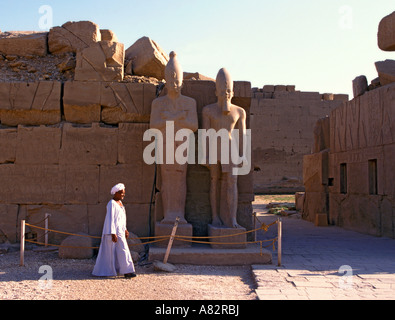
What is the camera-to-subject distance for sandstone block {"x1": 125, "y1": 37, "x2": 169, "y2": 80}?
27.1ft

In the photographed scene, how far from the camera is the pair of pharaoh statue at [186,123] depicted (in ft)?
21.5

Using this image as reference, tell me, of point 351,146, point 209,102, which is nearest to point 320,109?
point 351,146

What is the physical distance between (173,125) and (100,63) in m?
2.13

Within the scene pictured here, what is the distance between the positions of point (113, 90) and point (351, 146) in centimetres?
575

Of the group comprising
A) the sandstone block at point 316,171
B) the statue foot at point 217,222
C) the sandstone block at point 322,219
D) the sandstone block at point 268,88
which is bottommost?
the sandstone block at point 322,219

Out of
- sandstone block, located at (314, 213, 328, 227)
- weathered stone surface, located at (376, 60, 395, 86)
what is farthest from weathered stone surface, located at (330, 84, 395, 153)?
sandstone block, located at (314, 213, 328, 227)

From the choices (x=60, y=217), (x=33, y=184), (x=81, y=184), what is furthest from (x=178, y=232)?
(x=33, y=184)

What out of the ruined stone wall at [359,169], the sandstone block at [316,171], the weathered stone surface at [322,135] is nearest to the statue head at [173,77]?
the ruined stone wall at [359,169]

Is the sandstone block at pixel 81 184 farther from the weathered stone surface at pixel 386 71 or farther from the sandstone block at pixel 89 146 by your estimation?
the weathered stone surface at pixel 386 71

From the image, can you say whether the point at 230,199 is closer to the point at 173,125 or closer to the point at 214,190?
the point at 214,190

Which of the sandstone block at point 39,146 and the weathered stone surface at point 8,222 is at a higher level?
the sandstone block at point 39,146

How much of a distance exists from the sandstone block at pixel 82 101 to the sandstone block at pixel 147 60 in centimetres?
114

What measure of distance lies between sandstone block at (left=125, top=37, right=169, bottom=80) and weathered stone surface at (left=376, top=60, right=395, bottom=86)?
463 cm

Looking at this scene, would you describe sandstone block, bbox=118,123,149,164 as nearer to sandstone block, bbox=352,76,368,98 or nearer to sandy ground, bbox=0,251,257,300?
sandy ground, bbox=0,251,257,300
